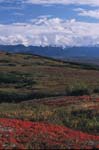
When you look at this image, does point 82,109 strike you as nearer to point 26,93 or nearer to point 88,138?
point 88,138

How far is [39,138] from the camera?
26.3m

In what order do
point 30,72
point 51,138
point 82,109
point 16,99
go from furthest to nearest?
point 30,72 → point 16,99 → point 82,109 → point 51,138

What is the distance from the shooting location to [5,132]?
27.1m

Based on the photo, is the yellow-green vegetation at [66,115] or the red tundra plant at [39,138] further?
the yellow-green vegetation at [66,115]

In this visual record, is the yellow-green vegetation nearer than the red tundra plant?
No

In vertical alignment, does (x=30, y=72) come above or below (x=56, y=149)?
below

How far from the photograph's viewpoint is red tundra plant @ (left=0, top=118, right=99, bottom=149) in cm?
2464

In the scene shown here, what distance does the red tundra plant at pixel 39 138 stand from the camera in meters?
24.6

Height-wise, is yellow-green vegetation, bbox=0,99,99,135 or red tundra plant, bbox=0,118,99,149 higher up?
red tundra plant, bbox=0,118,99,149

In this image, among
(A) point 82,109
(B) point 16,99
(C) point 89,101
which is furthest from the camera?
(B) point 16,99

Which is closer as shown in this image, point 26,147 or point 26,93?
point 26,147

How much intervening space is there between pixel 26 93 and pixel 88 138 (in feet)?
158

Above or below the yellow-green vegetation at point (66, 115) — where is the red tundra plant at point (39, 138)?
above

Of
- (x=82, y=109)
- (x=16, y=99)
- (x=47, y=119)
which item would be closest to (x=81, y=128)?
(x=47, y=119)
